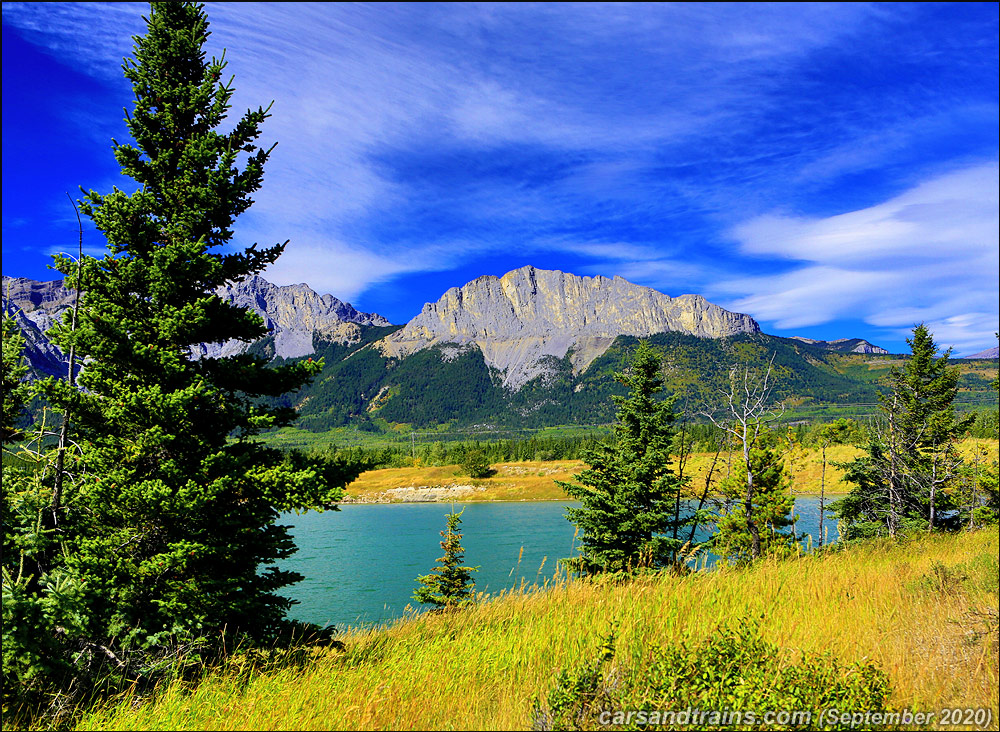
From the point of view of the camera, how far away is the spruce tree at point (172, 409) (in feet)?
23.1

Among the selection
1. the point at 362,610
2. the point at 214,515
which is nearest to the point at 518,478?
the point at 362,610

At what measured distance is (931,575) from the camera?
6426 mm

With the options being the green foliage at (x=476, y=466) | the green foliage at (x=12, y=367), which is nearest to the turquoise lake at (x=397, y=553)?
the green foliage at (x=12, y=367)

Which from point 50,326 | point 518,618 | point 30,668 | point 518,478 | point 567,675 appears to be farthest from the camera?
point 518,478

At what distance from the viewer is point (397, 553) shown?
47.0 meters

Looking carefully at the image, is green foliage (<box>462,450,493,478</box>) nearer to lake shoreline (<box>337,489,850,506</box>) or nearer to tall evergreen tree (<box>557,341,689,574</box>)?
lake shoreline (<box>337,489,850,506</box>)

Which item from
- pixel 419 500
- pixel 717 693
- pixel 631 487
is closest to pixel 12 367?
pixel 717 693

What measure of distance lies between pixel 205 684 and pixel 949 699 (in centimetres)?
579

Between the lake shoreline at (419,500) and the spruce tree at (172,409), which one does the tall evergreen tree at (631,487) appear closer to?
the spruce tree at (172,409)

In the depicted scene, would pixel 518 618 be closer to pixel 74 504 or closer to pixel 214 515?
pixel 214 515

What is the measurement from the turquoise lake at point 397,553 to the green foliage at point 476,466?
2998cm

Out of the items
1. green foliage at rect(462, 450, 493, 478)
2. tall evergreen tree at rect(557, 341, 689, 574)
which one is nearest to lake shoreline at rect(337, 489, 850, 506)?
green foliage at rect(462, 450, 493, 478)

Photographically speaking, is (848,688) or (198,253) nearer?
(848,688)

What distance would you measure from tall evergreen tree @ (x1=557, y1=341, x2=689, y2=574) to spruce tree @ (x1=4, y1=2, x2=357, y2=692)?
45.6ft
